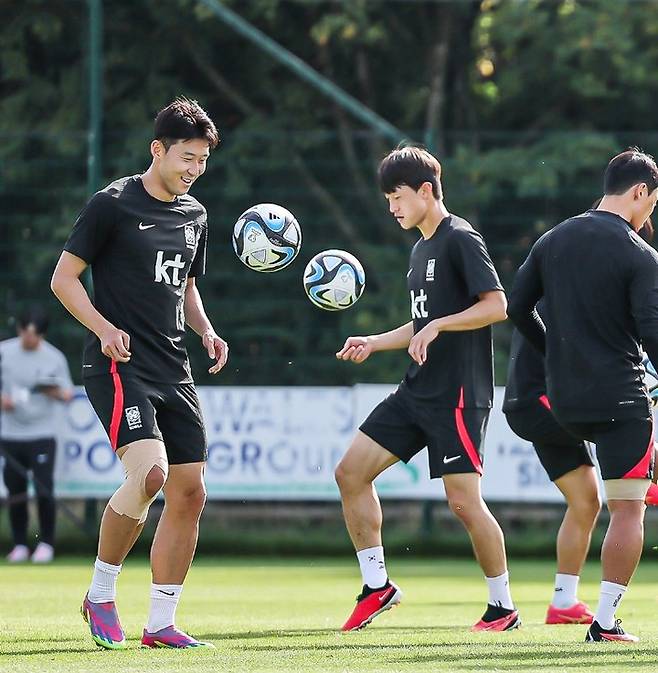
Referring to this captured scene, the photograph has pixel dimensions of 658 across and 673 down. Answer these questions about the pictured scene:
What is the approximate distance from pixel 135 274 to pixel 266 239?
1027mm

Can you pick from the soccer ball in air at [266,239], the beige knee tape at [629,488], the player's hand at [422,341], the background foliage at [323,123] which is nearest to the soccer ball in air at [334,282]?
the soccer ball in air at [266,239]

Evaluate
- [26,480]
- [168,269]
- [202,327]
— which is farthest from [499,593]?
[26,480]

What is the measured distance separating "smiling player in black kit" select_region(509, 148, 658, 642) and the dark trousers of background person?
7619mm

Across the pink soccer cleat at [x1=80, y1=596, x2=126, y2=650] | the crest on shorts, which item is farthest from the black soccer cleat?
the crest on shorts

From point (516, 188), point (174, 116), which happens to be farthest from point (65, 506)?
point (174, 116)

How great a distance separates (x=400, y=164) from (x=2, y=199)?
8214 millimetres

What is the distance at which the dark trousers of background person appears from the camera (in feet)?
45.8

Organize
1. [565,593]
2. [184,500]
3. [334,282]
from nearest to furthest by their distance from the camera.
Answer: [184,500] < [334,282] < [565,593]

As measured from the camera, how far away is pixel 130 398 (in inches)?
273

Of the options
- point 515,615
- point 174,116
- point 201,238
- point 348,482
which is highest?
point 174,116

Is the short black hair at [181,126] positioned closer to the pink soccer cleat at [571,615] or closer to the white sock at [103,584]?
the white sock at [103,584]

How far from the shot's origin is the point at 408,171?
786 centimetres

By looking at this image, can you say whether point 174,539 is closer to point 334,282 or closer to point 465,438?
point 465,438

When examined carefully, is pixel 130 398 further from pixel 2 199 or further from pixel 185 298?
pixel 2 199
